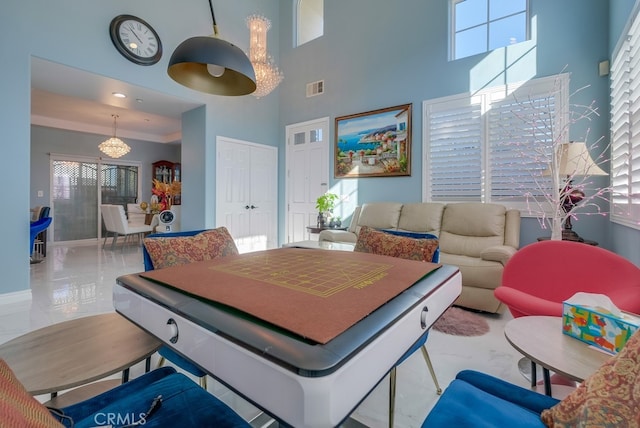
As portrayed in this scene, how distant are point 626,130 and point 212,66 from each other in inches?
119

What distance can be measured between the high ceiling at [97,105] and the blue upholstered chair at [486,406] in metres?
4.76

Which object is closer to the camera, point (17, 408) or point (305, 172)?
point (17, 408)

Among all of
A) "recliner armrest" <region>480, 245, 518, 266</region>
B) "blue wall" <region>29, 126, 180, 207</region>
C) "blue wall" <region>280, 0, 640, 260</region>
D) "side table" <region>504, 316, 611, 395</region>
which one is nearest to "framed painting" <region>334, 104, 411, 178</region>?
"blue wall" <region>280, 0, 640, 260</region>

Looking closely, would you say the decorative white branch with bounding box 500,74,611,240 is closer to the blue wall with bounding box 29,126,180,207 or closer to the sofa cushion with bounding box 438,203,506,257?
the sofa cushion with bounding box 438,203,506,257

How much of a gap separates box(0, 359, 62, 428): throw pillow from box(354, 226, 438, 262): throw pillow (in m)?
1.57

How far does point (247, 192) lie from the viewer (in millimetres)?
5344

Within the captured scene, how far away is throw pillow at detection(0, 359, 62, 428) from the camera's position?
41cm

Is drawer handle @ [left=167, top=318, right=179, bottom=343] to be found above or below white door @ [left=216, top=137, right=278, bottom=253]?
below

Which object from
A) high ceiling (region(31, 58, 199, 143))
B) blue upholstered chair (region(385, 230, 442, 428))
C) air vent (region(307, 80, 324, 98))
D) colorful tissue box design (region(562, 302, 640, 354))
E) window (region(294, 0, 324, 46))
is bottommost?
blue upholstered chair (region(385, 230, 442, 428))

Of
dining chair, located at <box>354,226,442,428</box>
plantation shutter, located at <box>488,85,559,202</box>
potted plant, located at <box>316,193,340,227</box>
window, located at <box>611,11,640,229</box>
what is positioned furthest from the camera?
potted plant, located at <box>316,193,340,227</box>

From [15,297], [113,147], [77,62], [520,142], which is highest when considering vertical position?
[77,62]

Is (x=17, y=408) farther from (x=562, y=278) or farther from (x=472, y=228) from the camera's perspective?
(x=472, y=228)

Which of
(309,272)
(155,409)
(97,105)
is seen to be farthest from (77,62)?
(155,409)

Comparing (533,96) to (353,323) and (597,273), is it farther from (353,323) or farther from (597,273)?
(353,323)
